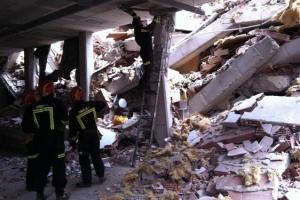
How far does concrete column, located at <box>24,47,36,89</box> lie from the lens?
15.5m

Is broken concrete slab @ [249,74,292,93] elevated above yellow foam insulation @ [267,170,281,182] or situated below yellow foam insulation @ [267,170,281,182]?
above

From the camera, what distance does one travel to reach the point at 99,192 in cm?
675

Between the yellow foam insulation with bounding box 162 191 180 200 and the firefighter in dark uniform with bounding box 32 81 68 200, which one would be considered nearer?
the yellow foam insulation with bounding box 162 191 180 200

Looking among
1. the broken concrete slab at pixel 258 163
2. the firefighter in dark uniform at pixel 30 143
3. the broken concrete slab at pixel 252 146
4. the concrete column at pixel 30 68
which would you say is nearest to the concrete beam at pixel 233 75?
the broken concrete slab at pixel 252 146

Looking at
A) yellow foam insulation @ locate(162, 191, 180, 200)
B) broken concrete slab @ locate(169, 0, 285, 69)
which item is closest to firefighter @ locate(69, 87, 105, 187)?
yellow foam insulation @ locate(162, 191, 180, 200)

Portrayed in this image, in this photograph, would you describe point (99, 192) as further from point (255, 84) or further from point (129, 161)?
point (255, 84)

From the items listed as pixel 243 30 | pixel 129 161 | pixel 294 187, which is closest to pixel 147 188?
pixel 129 161

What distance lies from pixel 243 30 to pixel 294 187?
5.79 meters

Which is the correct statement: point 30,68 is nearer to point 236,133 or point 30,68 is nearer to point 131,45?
point 131,45

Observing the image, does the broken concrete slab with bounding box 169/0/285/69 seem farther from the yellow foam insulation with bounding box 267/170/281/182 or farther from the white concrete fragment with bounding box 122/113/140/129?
the yellow foam insulation with bounding box 267/170/281/182

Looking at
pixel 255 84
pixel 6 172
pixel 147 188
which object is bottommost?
pixel 6 172

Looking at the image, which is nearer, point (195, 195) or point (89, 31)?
point (195, 195)

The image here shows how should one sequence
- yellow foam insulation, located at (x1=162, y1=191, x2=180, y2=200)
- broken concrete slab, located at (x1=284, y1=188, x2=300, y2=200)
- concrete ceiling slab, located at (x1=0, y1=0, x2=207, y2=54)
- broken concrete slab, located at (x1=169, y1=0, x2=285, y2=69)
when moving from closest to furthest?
1. broken concrete slab, located at (x1=284, y1=188, x2=300, y2=200)
2. yellow foam insulation, located at (x1=162, y1=191, x2=180, y2=200)
3. concrete ceiling slab, located at (x1=0, y1=0, x2=207, y2=54)
4. broken concrete slab, located at (x1=169, y1=0, x2=285, y2=69)

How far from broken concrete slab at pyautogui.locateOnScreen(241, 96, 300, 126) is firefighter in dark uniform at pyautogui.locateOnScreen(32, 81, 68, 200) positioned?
3.23 meters
